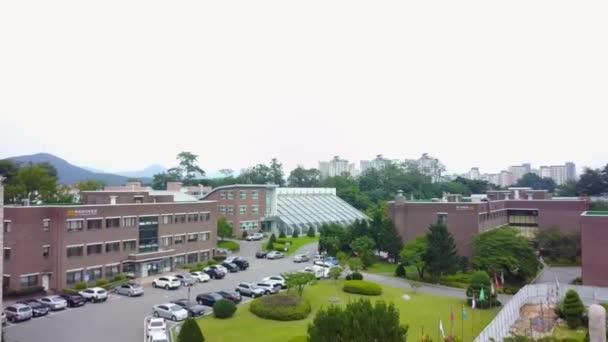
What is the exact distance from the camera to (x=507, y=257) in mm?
37969

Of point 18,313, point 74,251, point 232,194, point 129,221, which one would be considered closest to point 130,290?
point 74,251

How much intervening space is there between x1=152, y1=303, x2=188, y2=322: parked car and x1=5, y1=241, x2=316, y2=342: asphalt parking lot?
90cm

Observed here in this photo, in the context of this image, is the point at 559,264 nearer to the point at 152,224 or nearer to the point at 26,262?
the point at 152,224

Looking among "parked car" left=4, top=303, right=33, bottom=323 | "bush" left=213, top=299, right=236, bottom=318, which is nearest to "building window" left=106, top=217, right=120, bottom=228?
"parked car" left=4, top=303, right=33, bottom=323

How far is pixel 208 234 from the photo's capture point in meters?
50.5

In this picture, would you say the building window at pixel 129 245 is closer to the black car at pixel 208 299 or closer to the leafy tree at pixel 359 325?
the black car at pixel 208 299

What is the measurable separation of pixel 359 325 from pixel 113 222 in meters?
28.7

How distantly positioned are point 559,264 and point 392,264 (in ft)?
54.9

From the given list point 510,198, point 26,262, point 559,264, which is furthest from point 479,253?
point 26,262

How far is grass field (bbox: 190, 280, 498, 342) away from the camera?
25594 millimetres

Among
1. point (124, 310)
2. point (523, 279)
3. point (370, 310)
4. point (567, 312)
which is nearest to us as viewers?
point (370, 310)

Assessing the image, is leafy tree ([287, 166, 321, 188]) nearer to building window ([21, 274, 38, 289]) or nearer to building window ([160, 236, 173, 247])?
building window ([160, 236, 173, 247])

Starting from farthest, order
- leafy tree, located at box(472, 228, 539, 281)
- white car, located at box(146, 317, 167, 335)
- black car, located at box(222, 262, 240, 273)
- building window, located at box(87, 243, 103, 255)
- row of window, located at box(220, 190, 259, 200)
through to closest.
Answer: row of window, located at box(220, 190, 259, 200)
black car, located at box(222, 262, 240, 273)
building window, located at box(87, 243, 103, 255)
leafy tree, located at box(472, 228, 539, 281)
white car, located at box(146, 317, 167, 335)

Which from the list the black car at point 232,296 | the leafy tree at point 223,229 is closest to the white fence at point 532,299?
the black car at point 232,296
